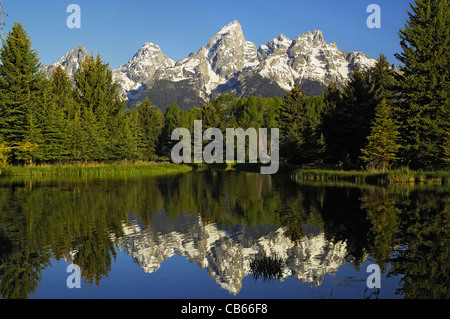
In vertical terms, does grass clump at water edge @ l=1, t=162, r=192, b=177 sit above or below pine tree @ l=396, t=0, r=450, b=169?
below

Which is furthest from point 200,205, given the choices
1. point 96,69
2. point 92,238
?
point 96,69

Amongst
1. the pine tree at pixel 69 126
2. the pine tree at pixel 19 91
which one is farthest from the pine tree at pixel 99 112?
the pine tree at pixel 19 91

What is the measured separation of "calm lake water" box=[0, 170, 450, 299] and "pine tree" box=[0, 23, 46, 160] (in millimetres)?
32283

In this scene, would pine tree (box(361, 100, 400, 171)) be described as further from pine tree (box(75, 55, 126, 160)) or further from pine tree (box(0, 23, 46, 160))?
pine tree (box(0, 23, 46, 160))

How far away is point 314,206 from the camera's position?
25.0 m

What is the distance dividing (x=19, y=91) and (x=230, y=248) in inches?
2106

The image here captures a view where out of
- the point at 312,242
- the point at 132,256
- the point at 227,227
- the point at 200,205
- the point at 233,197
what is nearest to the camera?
the point at 132,256

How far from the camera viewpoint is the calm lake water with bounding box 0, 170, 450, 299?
10531mm

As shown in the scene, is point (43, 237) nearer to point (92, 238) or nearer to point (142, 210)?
point (92, 238)

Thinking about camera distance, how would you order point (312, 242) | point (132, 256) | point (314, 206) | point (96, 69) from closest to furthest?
1. point (132, 256)
2. point (312, 242)
3. point (314, 206)
4. point (96, 69)

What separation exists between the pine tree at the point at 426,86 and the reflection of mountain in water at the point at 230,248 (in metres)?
31.0

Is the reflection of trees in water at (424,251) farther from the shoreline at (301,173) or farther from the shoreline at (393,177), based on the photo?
the shoreline at (301,173)

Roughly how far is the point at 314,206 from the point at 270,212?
3.54m

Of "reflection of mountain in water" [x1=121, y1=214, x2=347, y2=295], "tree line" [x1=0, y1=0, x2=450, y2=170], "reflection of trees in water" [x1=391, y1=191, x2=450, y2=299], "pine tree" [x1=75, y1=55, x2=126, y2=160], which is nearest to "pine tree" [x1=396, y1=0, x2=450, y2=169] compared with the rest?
"tree line" [x1=0, y1=0, x2=450, y2=170]
